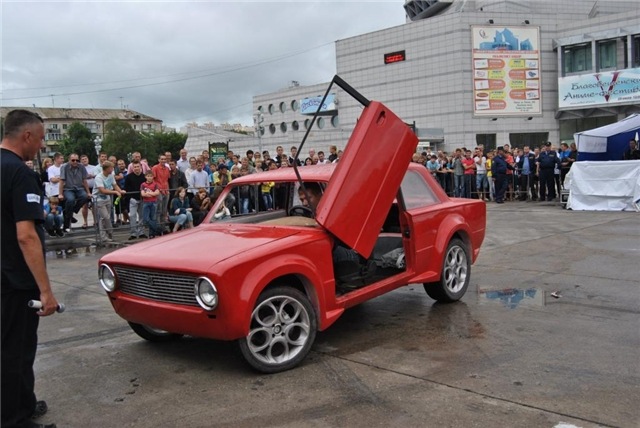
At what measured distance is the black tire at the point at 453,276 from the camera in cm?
620

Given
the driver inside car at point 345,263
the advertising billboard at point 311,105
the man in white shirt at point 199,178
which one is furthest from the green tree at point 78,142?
the driver inside car at point 345,263

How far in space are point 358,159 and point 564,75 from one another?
43935 millimetres

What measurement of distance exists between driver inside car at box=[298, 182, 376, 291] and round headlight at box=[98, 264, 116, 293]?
184cm

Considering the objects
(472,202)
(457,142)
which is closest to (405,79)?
(457,142)

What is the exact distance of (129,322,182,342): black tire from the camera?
16.6 ft

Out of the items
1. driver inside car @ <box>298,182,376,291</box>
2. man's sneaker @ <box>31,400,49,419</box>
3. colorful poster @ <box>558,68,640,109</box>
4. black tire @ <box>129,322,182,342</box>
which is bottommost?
man's sneaker @ <box>31,400,49,419</box>

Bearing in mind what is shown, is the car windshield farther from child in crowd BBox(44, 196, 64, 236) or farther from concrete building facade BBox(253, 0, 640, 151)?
concrete building facade BBox(253, 0, 640, 151)

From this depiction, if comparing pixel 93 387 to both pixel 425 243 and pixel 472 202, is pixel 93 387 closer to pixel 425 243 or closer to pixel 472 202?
pixel 425 243

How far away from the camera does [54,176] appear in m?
12.9

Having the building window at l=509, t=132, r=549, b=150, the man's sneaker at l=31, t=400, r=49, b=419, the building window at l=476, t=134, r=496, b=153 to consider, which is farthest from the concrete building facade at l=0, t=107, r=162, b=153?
the man's sneaker at l=31, t=400, r=49, b=419

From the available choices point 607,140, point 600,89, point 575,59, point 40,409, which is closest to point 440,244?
point 40,409

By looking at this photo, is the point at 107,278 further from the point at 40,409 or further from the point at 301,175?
the point at 301,175

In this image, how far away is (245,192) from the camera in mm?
6258

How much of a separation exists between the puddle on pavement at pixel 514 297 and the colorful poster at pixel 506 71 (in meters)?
40.1
